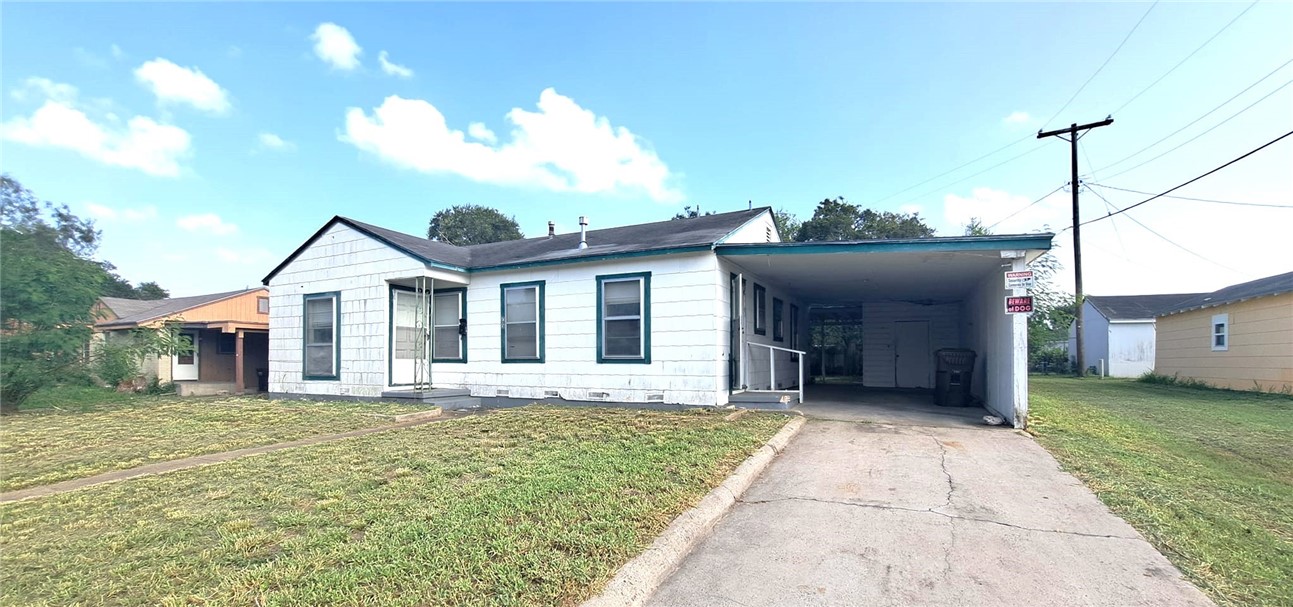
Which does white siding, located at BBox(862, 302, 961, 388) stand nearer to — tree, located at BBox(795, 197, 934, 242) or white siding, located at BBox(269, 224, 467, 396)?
white siding, located at BBox(269, 224, 467, 396)

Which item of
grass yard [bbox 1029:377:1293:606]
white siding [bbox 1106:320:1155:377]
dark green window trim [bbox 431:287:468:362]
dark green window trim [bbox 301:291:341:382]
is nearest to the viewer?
grass yard [bbox 1029:377:1293:606]

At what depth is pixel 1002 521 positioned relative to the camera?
438cm

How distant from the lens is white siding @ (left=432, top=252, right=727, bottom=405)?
962 cm

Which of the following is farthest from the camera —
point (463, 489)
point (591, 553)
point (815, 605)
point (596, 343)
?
point (596, 343)

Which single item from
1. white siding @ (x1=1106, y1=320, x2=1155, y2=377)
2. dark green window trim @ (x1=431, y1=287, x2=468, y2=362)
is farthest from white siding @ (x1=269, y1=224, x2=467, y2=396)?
white siding @ (x1=1106, y1=320, x2=1155, y2=377)

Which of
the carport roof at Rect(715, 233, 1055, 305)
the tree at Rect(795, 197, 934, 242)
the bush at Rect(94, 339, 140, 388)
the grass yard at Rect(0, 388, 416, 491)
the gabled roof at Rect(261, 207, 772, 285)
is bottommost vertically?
the grass yard at Rect(0, 388, 416, 491)

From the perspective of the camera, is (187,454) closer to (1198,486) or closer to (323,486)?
(323,486)

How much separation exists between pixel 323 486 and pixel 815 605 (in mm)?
3993

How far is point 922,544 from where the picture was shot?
3.91 metres

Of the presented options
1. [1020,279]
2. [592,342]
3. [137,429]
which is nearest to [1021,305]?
[1020,279]

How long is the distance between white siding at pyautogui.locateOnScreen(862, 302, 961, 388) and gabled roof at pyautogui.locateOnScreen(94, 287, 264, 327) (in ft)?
73.1

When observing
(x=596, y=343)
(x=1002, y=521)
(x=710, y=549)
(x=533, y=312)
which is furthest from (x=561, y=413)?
(x=1002, y=521)

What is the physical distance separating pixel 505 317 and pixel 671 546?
28.6ft

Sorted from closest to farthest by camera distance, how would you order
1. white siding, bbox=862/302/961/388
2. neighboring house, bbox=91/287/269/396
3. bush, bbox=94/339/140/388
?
bush, bbox=94/339/140/388 → white siding, bbox=862/302/961/388 → neighboring house, bbox=91/287/269/396
